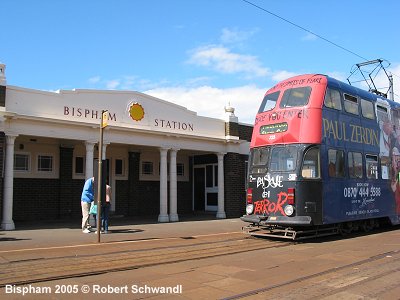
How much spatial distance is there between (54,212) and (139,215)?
462 cm

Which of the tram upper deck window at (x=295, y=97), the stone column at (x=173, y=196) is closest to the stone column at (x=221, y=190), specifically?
the stone column at (x=173, y=196)

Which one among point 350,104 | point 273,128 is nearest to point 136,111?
point 273,128

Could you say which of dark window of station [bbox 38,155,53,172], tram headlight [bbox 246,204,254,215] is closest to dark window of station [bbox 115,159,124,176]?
dark window of station [bbox 38,155,53,172]

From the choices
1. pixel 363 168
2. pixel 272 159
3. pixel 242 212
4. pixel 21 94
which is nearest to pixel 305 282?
pixel 272 159

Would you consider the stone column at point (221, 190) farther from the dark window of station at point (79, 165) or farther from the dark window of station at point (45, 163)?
the dark window of station at point (45, 163)

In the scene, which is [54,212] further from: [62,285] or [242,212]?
[62,285]

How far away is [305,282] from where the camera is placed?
721 centimetres

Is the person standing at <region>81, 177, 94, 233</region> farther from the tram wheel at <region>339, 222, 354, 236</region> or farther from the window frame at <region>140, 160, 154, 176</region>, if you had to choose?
the window frame at <region>140, 160, 154, 176</region>

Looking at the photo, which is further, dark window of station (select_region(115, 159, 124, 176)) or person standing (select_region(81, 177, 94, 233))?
dark window of station (select_region(115, 159, 124, 176))

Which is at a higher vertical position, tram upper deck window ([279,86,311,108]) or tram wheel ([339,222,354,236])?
tram upper deck window ([279,86,311,108])

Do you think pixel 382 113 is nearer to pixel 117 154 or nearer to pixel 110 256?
pixel 110 256

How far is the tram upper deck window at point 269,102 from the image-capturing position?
13352 millimetres

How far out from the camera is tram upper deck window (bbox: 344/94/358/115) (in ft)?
44.3

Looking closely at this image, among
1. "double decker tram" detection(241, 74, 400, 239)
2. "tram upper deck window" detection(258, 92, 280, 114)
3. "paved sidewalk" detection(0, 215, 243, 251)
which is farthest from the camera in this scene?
"tram upper deck window" detection(258, 92, 280, 114)
